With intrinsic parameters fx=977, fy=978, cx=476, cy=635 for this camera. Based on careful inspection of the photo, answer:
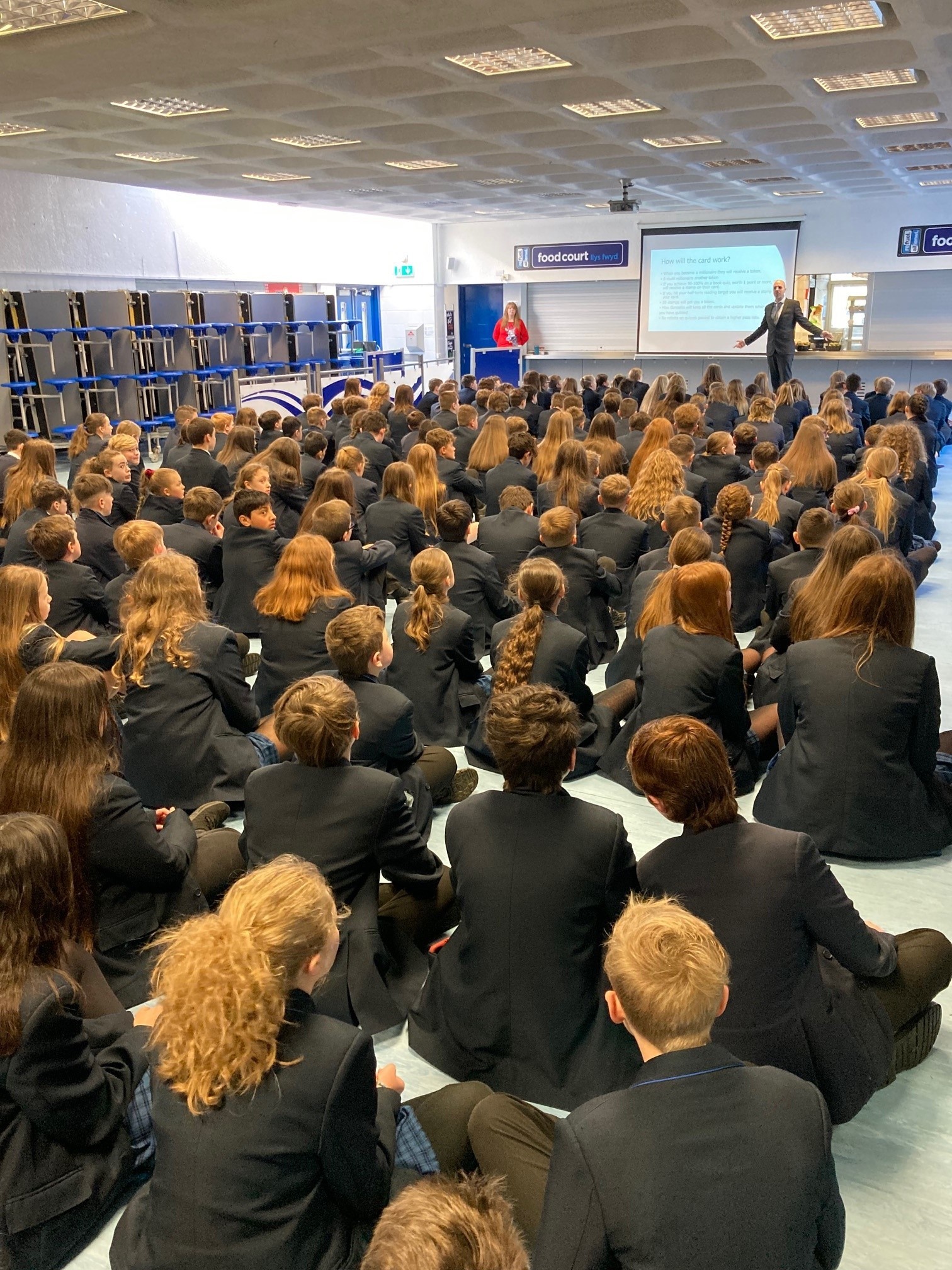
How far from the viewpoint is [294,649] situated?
436cm

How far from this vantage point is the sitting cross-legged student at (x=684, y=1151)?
4.33 ft

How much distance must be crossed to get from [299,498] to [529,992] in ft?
17.0

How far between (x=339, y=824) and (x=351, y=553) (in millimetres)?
3237

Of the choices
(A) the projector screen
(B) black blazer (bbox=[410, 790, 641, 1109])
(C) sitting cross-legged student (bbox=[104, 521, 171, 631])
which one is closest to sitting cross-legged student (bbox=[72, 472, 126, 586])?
(C) sitting cross-legged student (bbox=[104, 521, 171, 631])

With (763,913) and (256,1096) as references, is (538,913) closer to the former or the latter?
(763,913)

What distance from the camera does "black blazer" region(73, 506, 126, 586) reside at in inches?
221

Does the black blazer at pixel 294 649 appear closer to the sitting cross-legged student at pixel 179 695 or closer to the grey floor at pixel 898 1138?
the sitting cross-legged student at pixel 179 695

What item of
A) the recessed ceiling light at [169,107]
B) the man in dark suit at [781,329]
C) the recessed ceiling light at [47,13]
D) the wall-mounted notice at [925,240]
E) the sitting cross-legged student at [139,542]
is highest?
the recessed ceiling light at [169,107]

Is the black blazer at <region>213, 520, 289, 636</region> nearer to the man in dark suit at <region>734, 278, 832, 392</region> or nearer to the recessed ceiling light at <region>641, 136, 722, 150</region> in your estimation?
the recessed ceiling light at <region>641, 136, 722, 150</region>

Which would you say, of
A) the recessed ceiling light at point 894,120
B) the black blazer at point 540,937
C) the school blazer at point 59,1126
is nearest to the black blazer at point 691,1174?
the black blazer at point 540,937

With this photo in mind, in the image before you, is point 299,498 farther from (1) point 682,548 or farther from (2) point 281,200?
(2) point 281,200

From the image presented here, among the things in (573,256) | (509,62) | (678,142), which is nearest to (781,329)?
(678,142)

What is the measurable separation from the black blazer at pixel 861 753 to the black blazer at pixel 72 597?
3.28 metres

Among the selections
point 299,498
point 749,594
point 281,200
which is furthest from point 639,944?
point 281,200
